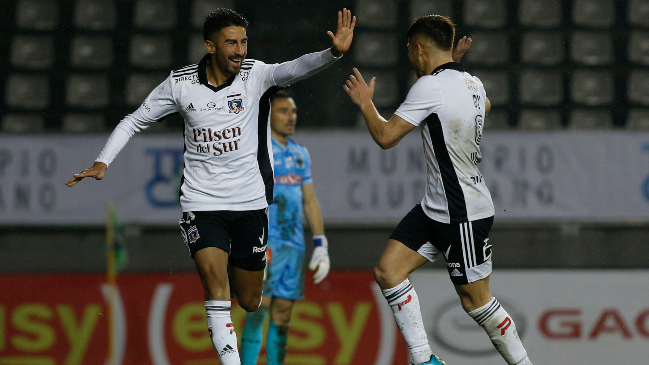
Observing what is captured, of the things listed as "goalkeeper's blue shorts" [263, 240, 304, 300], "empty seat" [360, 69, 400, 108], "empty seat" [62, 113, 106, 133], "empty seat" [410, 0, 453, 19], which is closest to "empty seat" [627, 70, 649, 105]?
"empty seat" [410, 0, 453, 19]

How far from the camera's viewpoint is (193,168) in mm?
4375

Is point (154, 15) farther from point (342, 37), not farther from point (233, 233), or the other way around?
point (342, 37)

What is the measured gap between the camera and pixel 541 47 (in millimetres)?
8930

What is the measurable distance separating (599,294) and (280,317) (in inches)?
108

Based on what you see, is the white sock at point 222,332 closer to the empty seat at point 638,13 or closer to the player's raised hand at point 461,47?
the player's raised hand at point 461,47

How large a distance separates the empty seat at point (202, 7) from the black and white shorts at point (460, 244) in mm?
5431

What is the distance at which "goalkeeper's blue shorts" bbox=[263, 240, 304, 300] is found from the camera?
5.61 m

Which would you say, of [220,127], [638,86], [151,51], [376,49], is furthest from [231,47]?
[638,86]

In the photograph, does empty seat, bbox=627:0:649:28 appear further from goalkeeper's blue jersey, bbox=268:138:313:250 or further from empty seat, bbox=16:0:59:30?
empty seat, bbox=16:0:59:30

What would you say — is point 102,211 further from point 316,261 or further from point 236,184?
point 236,184

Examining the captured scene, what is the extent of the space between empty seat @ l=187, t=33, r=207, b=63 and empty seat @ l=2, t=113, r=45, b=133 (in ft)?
5.68

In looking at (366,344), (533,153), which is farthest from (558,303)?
(533,153)

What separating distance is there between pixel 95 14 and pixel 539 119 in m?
5.00

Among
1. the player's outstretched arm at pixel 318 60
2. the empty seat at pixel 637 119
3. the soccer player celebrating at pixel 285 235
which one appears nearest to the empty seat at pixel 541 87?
the empty seat at pixel 637 119
